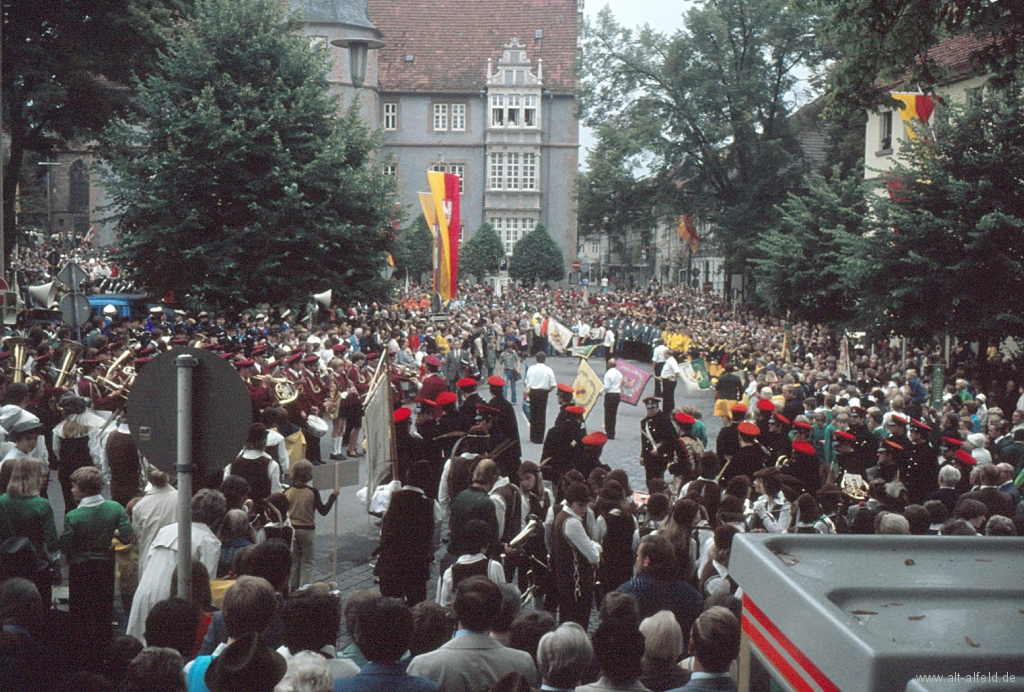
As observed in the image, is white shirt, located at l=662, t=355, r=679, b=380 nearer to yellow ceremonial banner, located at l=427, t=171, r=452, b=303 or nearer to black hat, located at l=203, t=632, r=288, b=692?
yellow ceremonial banner, located at l=427, t=171, r=452, b=303

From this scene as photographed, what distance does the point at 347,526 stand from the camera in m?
13.6

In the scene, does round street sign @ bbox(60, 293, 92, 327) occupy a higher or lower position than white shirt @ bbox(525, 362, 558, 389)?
higher

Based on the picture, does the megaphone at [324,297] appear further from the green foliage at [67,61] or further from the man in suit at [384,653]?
the man in suit at [384,653]

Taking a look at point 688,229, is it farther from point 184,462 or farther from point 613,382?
point 184,462

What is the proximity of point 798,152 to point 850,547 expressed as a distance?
46.8 meters

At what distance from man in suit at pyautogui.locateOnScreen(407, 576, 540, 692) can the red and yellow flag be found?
22807 millimetres

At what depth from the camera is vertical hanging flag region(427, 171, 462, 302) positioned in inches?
1110

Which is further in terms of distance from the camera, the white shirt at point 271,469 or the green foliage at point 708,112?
the green foliage at point 708,112

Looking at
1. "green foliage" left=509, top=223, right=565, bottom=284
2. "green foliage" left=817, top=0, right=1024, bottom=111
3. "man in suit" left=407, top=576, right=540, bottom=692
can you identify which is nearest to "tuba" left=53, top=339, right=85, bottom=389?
"green foliage" left=817, top=0, right=1024, bottom=111

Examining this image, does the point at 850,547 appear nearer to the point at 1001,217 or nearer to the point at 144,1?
the point at 1001,217

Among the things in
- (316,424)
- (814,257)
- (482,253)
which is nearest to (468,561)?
(316,424)

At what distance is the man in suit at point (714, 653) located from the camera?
16.1 feet

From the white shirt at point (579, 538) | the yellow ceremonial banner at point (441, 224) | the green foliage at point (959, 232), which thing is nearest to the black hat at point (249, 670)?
the white shirt at point (579, 538)

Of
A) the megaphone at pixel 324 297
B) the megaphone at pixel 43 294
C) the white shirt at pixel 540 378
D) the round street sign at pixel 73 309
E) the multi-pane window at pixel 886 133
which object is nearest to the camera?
the round street sign at pixel 73 309
